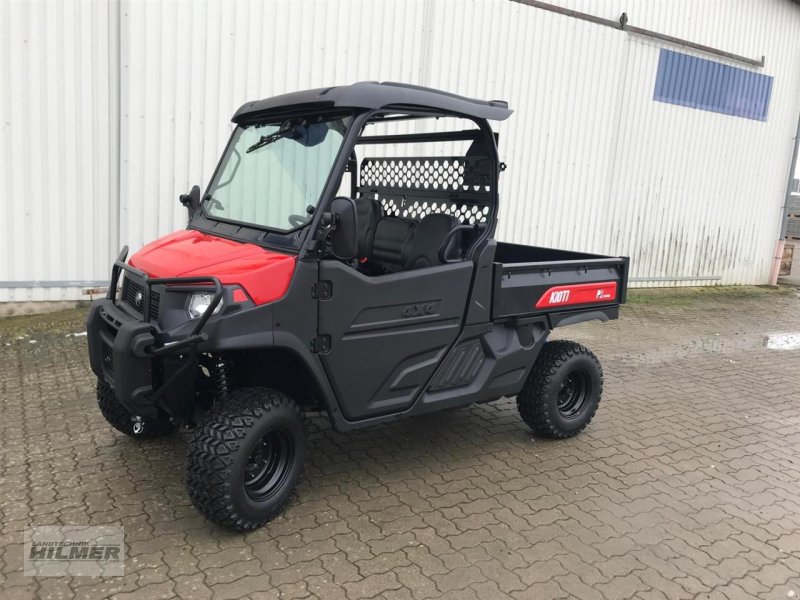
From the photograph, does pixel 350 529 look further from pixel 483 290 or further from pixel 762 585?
pixel 762 585

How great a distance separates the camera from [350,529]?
3328mm

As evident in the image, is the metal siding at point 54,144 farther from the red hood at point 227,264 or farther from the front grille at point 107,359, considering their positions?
the front grille at point 107,359

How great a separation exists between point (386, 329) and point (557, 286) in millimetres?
1381

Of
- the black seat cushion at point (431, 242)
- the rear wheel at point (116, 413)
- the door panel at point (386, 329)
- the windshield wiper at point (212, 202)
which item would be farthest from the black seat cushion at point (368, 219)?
the rear wheel at point (116, 413)

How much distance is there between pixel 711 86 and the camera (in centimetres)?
1109

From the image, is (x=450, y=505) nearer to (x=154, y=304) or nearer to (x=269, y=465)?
(x=269, y=465)

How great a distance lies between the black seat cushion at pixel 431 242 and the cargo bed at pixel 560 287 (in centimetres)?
32

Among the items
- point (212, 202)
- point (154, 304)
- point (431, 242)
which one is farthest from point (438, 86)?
point (154, 304)

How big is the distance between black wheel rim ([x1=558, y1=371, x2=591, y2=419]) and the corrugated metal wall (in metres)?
4.58

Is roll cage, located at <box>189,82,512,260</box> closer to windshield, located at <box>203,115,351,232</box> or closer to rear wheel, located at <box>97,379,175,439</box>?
windshield, located at <box>203,115,351,232</box>

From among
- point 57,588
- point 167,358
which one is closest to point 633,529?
point 167,358

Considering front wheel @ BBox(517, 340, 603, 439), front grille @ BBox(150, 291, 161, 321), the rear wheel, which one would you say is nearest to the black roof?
front grille @ BBox(150, 291, 161, 321)

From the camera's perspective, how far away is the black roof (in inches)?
130

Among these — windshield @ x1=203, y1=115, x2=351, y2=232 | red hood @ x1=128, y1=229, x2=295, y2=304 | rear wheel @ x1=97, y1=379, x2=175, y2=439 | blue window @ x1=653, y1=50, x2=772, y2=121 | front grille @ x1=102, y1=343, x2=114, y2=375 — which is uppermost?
blue window @ x1=653, y1=50, x2=772, y2=121
